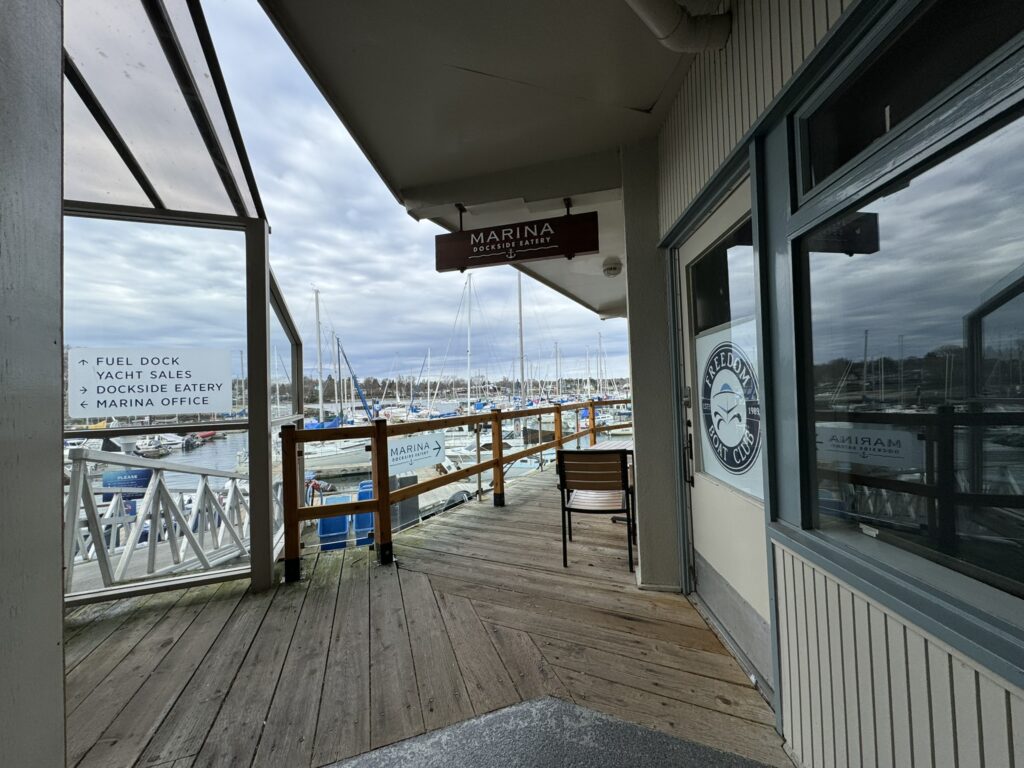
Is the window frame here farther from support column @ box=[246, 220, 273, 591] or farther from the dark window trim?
support column @ box=[246, 220, 273, 591]

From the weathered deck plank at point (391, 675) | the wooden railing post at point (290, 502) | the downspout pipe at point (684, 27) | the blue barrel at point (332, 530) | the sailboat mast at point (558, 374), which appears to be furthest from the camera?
the sailboat mast at point (558, 374)

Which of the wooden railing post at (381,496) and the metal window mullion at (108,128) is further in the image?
the wooden railing post at (381,496)

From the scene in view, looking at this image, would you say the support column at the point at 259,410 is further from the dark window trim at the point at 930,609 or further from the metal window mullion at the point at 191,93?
the dark window trim at the point at 930,609

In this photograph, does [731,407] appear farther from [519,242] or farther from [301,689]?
[301,689]

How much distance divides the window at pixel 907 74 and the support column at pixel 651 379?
1314 millimetres

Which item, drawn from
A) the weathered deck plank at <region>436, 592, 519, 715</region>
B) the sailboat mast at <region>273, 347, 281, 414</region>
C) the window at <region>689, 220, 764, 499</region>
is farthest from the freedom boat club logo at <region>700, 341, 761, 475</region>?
the sailboat mast at <region>273, 347, 281, 414</region>

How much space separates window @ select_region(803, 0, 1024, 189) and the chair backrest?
201cm

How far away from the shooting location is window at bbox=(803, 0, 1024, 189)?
0.85 metres

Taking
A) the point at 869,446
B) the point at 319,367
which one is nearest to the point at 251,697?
the point at 869,446

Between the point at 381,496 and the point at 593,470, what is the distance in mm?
1626

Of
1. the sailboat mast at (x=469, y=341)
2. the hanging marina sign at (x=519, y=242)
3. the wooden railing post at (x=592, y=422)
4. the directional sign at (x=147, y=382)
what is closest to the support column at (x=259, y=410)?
the directional sign at (x=147, y=382)

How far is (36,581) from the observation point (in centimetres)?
73

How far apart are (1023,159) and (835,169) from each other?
1.77 feet

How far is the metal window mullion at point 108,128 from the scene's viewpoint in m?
2.18
